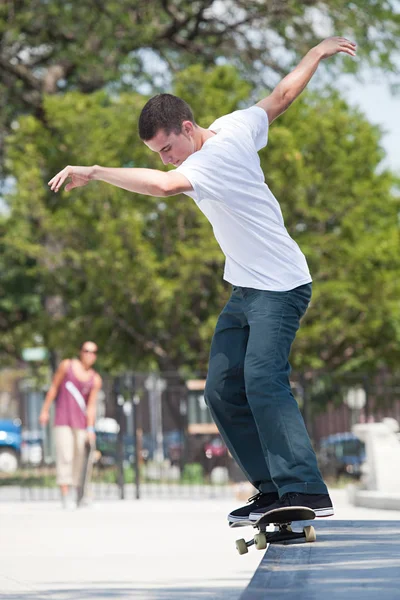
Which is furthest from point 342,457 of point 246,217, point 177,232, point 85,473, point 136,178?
point 136,178

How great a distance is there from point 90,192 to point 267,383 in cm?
1613

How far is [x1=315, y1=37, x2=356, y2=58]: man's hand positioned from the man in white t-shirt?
10cm

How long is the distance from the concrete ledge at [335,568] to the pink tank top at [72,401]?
8.88 m

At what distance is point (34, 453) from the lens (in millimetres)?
19203

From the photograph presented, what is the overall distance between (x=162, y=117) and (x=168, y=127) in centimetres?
5

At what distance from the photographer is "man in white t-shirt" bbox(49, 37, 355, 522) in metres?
5.04

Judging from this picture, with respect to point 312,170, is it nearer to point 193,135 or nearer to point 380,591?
point 193,135

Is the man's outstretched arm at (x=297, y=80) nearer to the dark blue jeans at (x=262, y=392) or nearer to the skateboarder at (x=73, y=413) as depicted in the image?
the dark blue jeans at (x=262, y=392)

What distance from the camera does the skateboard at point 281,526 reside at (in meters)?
4.93

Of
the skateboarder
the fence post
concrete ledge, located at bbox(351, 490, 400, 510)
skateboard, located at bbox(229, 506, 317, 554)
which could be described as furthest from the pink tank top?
skateboard, located at bbox(229, 506, 317, 554)

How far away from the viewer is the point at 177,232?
2122 centimetres

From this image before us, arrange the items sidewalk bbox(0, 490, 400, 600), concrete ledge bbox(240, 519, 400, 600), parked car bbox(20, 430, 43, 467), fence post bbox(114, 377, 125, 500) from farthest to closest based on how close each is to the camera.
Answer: parked car bbox(20, 430, 43, 467), fence post bbox(114, 377, 125, 500), sidewalk bbox(0, 490, 400, 600), concrete ledge bbox(240, 519, 400, 600)

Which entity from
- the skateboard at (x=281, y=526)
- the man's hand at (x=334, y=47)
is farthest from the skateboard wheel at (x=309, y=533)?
the man's hand at (x=334, y=47)

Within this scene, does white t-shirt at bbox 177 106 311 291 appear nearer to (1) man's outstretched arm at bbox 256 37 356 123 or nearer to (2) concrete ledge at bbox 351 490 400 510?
(1) man's outstretched arm at bbox 256 37 356 123
